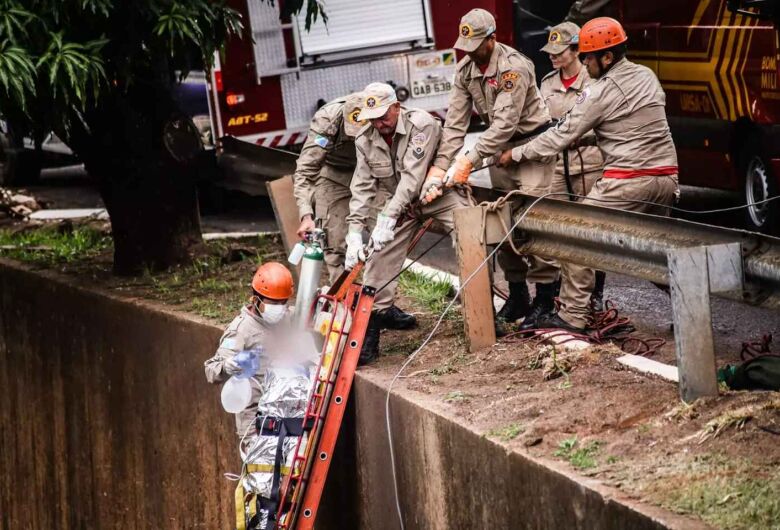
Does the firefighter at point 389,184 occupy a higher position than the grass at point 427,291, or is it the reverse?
the firefighter at point 389,184

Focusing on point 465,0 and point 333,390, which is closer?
point 333,390

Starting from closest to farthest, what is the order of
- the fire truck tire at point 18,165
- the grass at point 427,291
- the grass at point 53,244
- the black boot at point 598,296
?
the black boot at point 598,296, the grass at point 427,291, the grass at point 53,244, the fire truck tire at point 18,165

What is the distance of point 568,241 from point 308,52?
689 centimetres

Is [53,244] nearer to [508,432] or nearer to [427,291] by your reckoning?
[427,291]

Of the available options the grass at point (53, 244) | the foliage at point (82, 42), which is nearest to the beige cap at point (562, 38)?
the foliage at point (82, 42)

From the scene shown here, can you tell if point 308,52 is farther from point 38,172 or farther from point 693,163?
point 38,172

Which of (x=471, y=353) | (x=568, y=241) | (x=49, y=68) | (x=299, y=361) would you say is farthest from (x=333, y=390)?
(x=49, y=68)

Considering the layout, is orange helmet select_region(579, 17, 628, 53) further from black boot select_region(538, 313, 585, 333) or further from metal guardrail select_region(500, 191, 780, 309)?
black boot select_region(538, 313, 585, 333)

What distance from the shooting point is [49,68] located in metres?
8.49

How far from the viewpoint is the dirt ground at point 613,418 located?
15.7 feet

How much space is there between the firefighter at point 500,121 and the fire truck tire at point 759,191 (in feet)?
9.68

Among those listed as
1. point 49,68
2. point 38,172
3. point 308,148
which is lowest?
point 38,172

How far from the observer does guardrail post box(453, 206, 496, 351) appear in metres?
7.21

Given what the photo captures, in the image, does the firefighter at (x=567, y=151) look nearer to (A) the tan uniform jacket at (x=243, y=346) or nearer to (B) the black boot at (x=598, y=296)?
(B) the black boot at (x=598, y=296)
